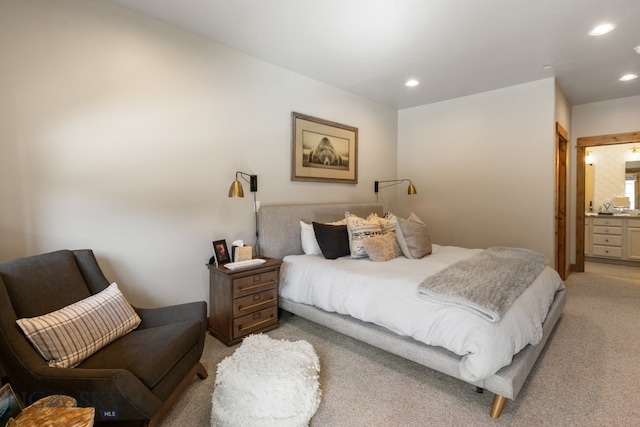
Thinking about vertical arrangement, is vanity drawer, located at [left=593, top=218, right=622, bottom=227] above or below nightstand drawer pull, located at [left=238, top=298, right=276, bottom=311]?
above

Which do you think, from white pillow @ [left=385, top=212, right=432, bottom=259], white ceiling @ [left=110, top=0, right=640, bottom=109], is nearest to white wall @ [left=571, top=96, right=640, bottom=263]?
white ceiling @ [left=110, top=0, right=640, bottom=109]

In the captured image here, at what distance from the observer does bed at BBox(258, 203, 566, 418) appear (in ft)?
5.68

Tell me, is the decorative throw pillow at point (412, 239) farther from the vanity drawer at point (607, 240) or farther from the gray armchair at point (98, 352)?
the vanity drawer at point (607, 240)

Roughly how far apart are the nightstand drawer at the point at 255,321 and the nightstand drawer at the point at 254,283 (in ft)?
0.69

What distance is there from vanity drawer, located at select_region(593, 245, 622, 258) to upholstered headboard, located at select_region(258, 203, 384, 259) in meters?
5.38

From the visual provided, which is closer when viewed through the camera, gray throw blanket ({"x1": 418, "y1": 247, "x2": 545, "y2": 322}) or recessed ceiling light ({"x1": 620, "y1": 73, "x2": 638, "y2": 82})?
gray throw blanket ({"x1": 418, "y1": 247, "x2": 545, "y2": 322})

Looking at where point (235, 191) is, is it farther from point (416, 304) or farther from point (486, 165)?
point (486, 165)

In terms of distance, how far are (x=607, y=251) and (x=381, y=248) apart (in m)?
5.28

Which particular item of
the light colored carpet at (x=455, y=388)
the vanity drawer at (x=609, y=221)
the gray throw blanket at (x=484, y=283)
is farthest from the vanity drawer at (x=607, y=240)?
the gray throw blanket at (x=484, y=283)

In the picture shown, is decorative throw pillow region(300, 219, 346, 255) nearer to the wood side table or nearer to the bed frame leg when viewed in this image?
the bed frame leg

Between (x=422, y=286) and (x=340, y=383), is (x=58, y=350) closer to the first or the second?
(x=340, y=383)

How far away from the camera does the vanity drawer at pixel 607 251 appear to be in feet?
17.7

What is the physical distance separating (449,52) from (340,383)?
3.11m

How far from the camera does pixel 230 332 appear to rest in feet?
8.28
